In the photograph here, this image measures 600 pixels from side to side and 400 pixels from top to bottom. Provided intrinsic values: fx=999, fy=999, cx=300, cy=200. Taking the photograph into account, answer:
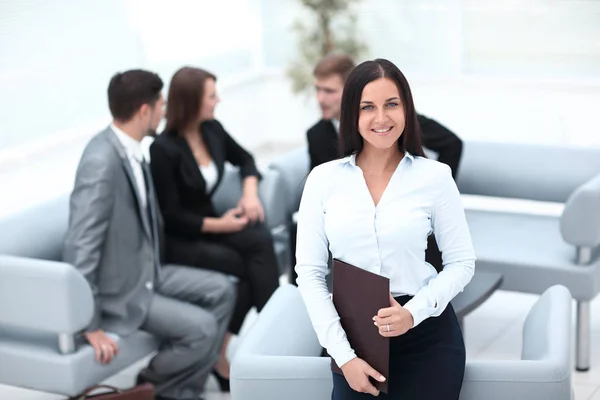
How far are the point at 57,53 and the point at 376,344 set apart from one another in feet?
13.1

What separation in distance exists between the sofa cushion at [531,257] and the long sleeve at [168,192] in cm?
135

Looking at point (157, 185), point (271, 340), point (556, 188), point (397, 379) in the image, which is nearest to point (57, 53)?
point (157, 185)

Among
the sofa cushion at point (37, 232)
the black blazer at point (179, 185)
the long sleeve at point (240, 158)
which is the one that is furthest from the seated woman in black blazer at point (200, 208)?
the sofa cushion at point (37, 232)

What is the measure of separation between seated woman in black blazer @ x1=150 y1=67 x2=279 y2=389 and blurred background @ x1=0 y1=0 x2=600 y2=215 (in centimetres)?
148

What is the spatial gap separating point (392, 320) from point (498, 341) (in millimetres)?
2524

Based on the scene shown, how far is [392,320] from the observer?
2.42m

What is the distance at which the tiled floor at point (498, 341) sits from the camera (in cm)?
432

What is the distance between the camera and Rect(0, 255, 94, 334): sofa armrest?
Answer: 3578 millimetres

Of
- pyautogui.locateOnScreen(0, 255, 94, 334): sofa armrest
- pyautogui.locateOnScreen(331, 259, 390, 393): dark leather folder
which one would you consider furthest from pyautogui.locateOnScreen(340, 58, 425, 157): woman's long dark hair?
pyautogui.locateOnScreen(0, 255, 94, 334): sofa armrest

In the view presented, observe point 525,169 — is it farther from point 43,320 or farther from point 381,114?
point 381,114

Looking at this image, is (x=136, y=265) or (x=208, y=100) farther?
(x=208, y=100)

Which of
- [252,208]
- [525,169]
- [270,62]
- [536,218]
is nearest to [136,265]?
[252,208]

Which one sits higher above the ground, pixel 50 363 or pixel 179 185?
pixel 179 185

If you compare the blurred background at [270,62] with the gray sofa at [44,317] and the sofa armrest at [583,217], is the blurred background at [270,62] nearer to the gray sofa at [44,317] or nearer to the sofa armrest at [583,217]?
the gray sofa at [44,317]
